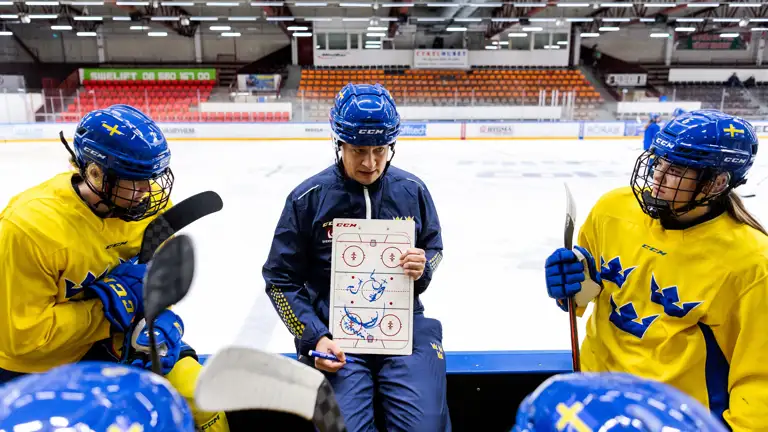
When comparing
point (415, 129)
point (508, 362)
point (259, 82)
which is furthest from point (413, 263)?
point (259, 82)

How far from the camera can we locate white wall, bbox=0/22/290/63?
19906mm

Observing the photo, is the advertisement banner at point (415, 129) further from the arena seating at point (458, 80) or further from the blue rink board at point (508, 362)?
the blue rink board at point (508, 362)

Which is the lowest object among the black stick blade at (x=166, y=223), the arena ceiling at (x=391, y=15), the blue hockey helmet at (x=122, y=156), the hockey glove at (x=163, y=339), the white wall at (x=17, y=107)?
the white wall at (x=17, y=107)

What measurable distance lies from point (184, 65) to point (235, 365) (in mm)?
21552

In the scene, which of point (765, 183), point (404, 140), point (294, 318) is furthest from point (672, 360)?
point (404, 140)

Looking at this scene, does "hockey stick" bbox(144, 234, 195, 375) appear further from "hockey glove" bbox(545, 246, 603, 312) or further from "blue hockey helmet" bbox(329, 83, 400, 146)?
"hockey glove" bbox(545, 246, 603, 312)

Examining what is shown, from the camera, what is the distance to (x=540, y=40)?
19.7 meters

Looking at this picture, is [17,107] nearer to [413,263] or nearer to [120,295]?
[120,295]

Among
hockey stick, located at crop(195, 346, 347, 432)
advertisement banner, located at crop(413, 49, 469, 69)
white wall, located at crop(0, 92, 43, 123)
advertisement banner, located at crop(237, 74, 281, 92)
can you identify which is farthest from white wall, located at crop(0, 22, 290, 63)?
Result: hockey stick, located at crop(195, 346, 347, 432)

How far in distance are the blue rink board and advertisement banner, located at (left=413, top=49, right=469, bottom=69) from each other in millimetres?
18300

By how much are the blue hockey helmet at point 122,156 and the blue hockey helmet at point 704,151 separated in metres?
1.15

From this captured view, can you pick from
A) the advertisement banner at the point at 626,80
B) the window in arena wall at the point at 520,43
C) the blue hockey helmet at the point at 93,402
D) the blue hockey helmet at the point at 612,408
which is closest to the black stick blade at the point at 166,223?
the blue hockey helmet at the point at 93,402

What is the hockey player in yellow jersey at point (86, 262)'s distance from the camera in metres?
1.15

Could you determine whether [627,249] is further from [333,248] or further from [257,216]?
[257,216]
